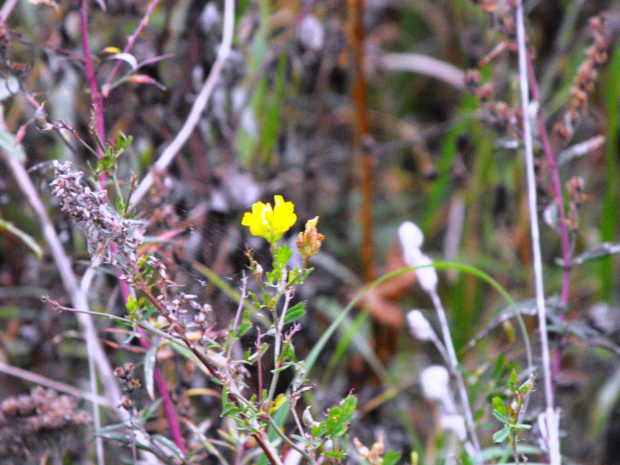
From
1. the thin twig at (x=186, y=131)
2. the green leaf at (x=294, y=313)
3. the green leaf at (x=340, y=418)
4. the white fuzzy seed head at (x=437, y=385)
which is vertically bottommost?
the white fuzzy seed head at (x=437, y=385)

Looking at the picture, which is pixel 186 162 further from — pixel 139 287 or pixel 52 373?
pixel 139 287

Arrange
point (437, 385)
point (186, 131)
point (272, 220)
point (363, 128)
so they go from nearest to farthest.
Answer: point (272, 220)
point (437, 385)
point (186, 131)
point (363, 128)

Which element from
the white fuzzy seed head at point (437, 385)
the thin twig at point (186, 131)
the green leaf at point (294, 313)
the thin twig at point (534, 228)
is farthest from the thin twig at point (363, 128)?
the green leaf at point (294, 313)

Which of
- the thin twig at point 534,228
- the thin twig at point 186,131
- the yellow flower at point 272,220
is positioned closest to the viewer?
the yellow flower at point 272,220

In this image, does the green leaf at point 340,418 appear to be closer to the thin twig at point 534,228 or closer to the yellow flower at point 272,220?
the yellow flower at point 272,220

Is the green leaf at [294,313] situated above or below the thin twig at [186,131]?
below

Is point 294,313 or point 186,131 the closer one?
point 294,313

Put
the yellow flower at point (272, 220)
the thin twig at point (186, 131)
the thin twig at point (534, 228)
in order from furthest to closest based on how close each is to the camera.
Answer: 1. the thin twig at point (186, 131)
2. the thin twig at point (534, 228)
3. the yellow flower at point (272, 220)

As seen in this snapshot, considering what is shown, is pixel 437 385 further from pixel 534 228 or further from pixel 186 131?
pixel 186 131

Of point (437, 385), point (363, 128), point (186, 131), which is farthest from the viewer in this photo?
point (363, 128)

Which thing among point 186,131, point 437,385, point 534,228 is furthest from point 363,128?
point 437,385

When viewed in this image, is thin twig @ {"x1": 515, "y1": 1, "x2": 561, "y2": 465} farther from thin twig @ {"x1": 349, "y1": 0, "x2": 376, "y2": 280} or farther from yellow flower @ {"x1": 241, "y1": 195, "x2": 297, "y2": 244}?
thin twig @ {"x1": 349, "y1": 0, "x2": 376, "y2": 280}
